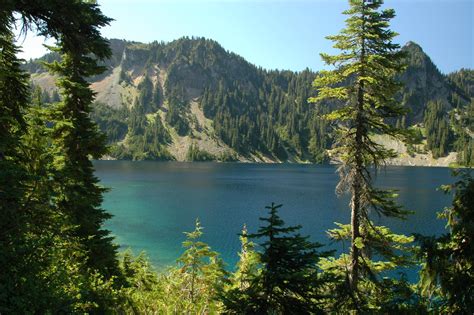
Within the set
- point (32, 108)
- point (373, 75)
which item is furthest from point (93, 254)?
point (373, 75)

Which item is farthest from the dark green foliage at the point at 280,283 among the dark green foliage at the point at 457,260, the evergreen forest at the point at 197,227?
the dark green foliage at the point at 457,260

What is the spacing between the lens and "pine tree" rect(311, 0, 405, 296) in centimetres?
1470

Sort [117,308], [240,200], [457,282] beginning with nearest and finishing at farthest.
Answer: [457,282]
[117,308]
[240,200]

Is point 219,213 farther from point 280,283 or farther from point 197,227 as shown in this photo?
point 280,283

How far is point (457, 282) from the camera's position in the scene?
7742mm

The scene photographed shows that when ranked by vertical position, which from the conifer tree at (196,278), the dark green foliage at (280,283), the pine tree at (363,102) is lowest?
the conifer tree at (196,278)

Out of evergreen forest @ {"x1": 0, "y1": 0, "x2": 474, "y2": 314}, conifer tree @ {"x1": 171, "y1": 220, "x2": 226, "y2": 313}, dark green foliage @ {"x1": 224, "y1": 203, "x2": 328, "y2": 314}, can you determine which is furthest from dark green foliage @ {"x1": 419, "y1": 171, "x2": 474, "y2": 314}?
conifer tree @ {"x1": 171, "y1": 220, "x2": 226, "y2": 313}

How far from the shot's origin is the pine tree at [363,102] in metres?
14.7

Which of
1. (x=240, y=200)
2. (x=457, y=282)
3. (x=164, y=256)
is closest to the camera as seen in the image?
(x=457, y=282)

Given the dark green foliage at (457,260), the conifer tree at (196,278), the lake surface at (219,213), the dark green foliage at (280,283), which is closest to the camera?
the dark green foliage at (280,283)

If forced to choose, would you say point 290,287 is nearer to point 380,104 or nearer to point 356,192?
point 356,192

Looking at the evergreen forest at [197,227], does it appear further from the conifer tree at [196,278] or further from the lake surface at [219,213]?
the lake surface at [219,213]

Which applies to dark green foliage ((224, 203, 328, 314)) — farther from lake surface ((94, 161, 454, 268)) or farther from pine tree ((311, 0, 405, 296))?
lake surface ((94, 161, 454, 268))

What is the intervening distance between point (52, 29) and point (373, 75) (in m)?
12.6
